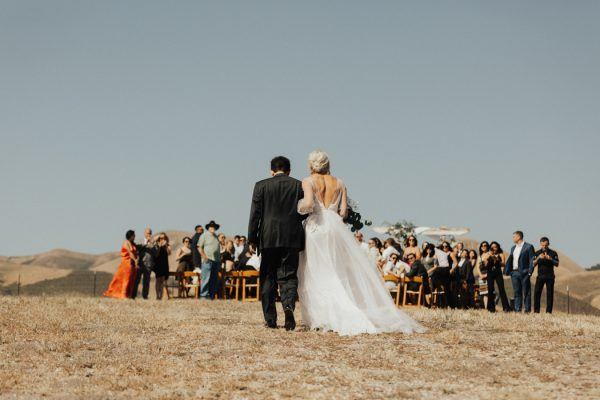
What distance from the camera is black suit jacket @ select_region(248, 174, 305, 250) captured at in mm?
11727

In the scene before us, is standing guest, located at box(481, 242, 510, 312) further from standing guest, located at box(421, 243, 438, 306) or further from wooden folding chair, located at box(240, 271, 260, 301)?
wooden folding chair, located at box(240, 271, 260, 301)

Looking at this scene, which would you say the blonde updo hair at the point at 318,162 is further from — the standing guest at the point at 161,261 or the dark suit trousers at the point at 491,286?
the standing guest at the point at 161,261

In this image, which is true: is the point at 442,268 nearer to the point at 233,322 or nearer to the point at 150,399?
the point at 233,322

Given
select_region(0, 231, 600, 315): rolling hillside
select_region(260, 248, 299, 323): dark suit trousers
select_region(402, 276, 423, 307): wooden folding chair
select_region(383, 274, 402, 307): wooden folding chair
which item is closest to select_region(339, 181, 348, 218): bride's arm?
select_region(260, 248, 299, 323): dark suit trousers

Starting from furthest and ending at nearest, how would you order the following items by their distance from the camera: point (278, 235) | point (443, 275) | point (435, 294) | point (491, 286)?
point (435, 294)
point (443, 275)
point (491, 286)
point (278, 235)

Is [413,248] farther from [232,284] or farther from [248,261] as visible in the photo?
[232,284]

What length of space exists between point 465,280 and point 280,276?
12392 mm

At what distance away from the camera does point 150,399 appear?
6520mm

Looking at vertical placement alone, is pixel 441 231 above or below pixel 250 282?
above

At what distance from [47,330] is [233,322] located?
291 cm

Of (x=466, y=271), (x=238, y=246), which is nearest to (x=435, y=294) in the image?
(x=466, y=271)

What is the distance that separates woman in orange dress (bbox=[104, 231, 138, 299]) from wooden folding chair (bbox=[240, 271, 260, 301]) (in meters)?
3.05

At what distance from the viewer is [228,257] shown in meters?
27.3

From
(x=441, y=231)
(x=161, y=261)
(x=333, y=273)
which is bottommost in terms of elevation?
(x=333, y=273)
